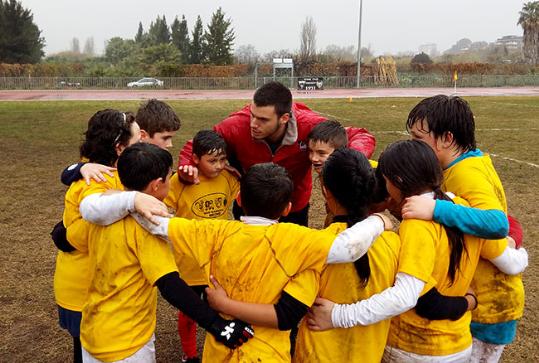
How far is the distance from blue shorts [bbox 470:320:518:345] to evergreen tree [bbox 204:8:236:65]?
62448mm

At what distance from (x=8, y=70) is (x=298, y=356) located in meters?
50.3

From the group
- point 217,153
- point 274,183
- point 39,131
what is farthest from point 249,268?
point 39,131

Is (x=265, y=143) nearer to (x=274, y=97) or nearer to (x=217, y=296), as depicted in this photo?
(x=274, y=97)

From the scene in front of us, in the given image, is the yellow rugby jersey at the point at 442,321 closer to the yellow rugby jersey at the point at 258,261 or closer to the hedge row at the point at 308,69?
the yellow rugby jersey at the point at 258,261

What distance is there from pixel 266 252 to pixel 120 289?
0.81 metres

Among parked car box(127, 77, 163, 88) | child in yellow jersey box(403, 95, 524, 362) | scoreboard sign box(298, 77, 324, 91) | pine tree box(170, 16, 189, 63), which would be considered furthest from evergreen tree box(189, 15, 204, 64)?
child in yellow jersey box(403, 95, 524, 362)

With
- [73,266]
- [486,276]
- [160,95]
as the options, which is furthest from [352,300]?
[160,95]

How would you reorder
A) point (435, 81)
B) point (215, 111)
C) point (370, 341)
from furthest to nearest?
→ point (435, 81) → point (215, 111) → point (370, 341)

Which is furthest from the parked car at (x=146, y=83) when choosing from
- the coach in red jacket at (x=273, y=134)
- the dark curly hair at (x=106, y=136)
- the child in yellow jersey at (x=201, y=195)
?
the dark curly hair at (x=106, y=136)

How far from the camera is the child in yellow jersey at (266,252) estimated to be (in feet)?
7.11

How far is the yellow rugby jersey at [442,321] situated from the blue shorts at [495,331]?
0.25 m

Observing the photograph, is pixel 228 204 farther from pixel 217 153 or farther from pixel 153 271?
pixel 153 271

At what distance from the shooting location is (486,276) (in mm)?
2650

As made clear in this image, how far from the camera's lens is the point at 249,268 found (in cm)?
222
